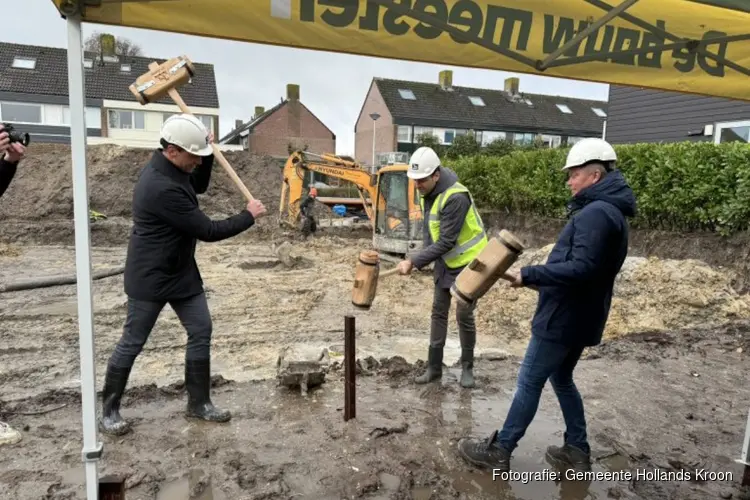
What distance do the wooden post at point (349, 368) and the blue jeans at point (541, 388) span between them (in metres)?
1.10

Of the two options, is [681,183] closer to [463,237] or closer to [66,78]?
[463,237]

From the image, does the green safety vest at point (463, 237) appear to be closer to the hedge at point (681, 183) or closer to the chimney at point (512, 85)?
the hedge at point (681, 183)

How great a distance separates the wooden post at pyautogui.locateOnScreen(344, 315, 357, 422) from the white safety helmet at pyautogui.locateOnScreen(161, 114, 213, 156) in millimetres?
1545

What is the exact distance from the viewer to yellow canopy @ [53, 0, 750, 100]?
233 centimetres

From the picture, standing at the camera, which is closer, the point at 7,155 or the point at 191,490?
the point at 191,490

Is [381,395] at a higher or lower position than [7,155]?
→ lower

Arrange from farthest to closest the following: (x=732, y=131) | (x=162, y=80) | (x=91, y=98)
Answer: (x=91, y=98), (x=732, y=131), (x=162, y=80)

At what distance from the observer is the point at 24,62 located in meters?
28.6

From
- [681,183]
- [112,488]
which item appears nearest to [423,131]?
[681,183]

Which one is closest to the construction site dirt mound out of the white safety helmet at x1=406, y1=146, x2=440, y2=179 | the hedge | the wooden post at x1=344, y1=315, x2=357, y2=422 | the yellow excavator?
the yellow excavator

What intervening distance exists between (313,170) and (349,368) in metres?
12.2

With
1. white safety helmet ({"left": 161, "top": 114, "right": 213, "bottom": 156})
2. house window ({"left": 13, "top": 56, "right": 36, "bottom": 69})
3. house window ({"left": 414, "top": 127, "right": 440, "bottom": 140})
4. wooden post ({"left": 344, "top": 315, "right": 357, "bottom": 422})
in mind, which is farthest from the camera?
house window ({"left": 414, "top": 127, "right": 440, "bottom": 140})

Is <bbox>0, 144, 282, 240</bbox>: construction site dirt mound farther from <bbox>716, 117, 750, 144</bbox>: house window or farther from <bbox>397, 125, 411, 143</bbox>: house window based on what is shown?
<bbox>397, 125, 411, 143</bbox>: house window

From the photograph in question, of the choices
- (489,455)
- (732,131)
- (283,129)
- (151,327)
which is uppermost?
(283,129)
